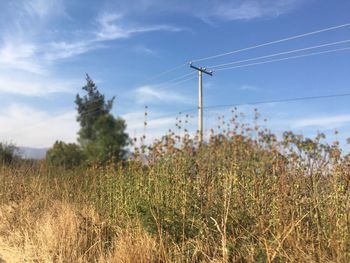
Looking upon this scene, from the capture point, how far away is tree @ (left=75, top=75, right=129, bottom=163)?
107 feet

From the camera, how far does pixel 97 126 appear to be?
3500cm

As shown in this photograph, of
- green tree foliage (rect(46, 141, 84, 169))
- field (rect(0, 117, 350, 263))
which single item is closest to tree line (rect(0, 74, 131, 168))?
green tree foliage (rect(46, 141, 84, 169))

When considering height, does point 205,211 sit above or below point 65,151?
below


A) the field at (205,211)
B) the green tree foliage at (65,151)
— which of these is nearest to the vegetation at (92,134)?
the green tree foliage at (65,151)

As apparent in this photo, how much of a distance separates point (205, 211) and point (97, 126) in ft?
103

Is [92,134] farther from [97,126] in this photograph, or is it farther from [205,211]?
[205,211]

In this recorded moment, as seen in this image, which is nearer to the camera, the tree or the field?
the field

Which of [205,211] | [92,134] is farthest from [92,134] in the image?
[205,211]

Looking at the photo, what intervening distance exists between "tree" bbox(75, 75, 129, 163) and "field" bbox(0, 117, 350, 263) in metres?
19.9

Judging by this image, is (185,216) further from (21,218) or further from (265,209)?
(21,218)

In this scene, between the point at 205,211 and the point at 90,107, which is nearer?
the point at 205,211

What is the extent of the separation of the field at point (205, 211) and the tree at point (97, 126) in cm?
1988

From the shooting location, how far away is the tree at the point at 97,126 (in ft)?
107

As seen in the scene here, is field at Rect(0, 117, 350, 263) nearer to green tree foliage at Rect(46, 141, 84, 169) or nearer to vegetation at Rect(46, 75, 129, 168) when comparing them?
vegetation at Rect(46, 75, 129, 168)
